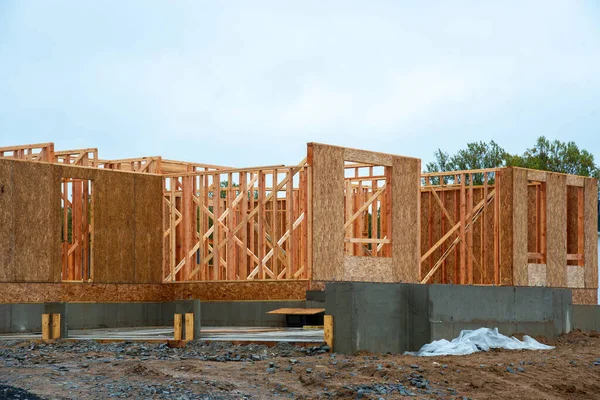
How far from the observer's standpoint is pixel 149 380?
10.3 metres

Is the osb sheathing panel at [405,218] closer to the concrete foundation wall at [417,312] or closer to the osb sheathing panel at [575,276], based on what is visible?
the concrete foundation wall at [417,312]

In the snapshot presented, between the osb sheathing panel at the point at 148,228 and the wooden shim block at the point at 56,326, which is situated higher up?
the osb sheathing panel at the point at 148,228

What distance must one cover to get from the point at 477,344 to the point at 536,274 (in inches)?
320

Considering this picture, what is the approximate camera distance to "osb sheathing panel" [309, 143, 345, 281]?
18844 mm

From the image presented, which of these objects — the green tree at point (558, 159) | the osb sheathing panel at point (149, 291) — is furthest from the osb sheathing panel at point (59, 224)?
the green tree at point (558, 159)

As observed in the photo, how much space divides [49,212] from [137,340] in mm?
6110

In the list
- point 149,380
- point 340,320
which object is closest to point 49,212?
point 340,320

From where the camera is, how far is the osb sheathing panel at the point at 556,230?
22750mm

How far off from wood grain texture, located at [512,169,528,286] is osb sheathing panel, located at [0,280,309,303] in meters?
5.72

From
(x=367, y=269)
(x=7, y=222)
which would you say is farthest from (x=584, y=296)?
(x=7, y=222)

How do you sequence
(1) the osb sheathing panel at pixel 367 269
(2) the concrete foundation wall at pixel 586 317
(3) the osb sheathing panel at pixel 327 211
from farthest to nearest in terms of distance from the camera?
(2) the concrete foundation wall at pixel 586 317, (1) the osb sheathing panel at pixel 367 269, (3) the osb sheathing panel at pixel 327 211

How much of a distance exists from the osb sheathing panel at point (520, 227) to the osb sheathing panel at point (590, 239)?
7.32 ft

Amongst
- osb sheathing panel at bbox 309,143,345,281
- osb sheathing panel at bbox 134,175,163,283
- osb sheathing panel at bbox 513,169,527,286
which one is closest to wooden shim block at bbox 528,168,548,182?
osb sheathing panel at bbox 513,169,527,286

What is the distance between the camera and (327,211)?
62.6 feet
